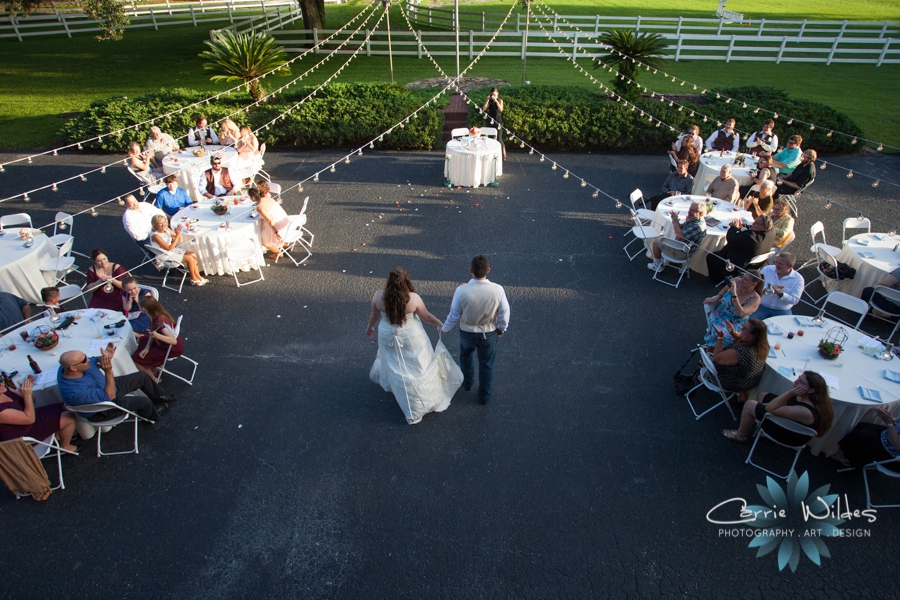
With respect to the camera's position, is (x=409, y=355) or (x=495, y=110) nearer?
(x=409, y=355)

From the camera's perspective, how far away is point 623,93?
1325 centimetres

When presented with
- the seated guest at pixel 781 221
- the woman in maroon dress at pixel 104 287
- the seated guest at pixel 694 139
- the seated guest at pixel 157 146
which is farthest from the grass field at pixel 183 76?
the woman in maroon dress at pixel 104 287

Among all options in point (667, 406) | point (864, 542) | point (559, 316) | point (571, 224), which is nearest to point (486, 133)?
point (571, 224)

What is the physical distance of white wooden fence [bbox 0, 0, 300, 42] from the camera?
22391 millimetres

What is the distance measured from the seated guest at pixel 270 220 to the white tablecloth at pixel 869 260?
8.37 meters

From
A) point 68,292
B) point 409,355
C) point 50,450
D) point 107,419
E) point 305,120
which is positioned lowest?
point 50,450

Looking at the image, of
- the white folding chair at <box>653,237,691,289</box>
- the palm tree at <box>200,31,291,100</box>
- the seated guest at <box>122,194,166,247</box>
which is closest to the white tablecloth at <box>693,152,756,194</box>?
the white folding chair at <box>653,237,691,289</box>

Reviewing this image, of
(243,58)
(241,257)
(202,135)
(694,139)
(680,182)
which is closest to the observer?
(241,257)

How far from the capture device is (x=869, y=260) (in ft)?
22.6

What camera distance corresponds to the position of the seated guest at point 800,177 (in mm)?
9078

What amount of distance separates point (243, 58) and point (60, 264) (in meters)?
7.50

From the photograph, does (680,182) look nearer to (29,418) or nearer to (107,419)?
Result: (107,419)

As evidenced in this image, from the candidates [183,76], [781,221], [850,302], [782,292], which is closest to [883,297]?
[850,302]

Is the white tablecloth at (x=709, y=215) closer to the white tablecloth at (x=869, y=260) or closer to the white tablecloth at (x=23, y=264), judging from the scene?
the white tablecloth at (x=869, y=260)
